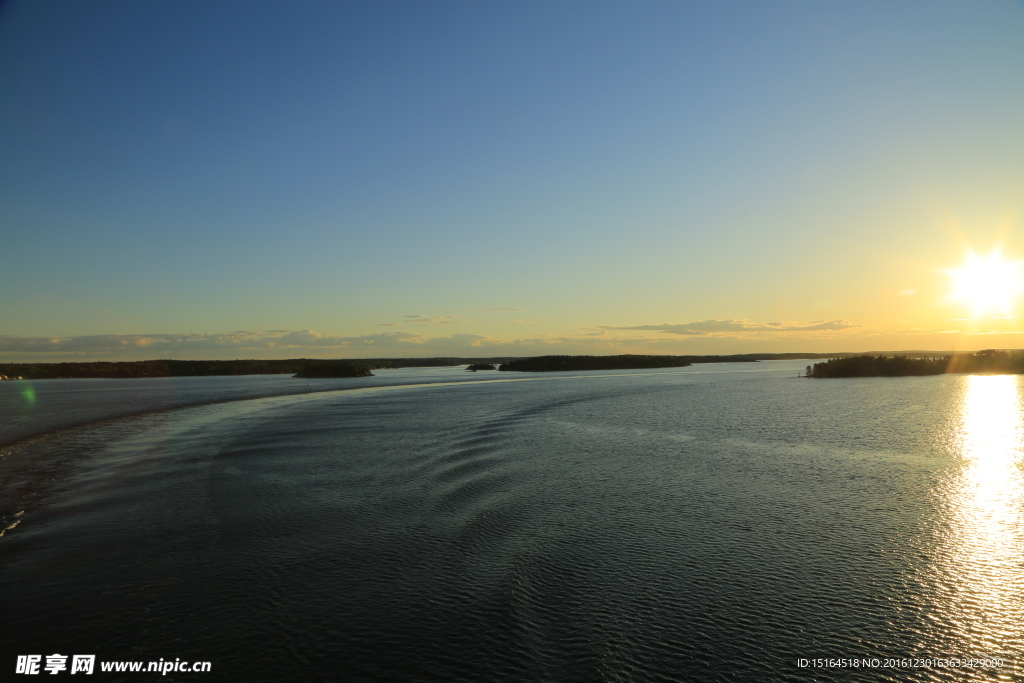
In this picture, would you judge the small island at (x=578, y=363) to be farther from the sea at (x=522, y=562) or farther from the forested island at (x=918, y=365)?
the sea at (x=522, y=562)

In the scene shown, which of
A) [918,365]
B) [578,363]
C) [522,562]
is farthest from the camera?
[578,363]

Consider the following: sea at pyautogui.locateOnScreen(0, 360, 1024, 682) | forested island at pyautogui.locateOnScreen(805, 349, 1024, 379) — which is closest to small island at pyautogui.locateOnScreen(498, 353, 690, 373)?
forested island at pyautogui.locateOnScreen(805, 349, 1024, 379)

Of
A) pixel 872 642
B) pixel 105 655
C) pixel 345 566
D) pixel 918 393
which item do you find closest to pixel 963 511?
pixel 872 642

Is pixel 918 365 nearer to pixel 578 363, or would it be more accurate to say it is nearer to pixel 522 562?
pixel 578 363

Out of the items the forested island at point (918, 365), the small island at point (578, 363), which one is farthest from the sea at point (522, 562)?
the small island at point (578, 363)

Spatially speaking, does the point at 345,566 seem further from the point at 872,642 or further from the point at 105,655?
the point at 872,642

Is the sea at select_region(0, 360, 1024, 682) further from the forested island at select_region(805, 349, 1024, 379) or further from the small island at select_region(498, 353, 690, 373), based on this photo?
the small island at select_region(498, 353, 690, 373)

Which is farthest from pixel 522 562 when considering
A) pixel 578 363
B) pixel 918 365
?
pixel 578 363
